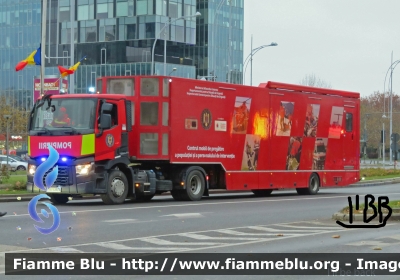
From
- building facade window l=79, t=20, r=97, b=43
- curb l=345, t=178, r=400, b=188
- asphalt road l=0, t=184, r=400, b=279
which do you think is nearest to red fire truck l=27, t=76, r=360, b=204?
asphalt road l=0, t=184, r=400, b=279

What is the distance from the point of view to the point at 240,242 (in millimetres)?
14688

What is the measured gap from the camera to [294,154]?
3123cm

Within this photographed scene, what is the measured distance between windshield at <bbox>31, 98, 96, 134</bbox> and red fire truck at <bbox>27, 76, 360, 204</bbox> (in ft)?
0.09

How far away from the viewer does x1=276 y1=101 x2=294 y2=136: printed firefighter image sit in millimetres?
30641

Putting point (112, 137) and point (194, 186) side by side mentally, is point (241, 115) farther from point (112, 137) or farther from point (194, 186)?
point (112, 137)

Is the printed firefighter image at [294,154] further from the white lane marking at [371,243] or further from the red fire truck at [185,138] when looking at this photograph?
the white lane marking at [371,243]

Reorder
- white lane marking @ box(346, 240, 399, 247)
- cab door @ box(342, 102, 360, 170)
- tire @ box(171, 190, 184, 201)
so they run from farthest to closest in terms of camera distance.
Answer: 1. cab door @ box(342, 102, 360, 170)
2. tire @ box(171, 190, 184, 201)
3. white lane marking @ box(346, 240, 399, 247)

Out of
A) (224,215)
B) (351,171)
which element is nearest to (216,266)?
(224,215)

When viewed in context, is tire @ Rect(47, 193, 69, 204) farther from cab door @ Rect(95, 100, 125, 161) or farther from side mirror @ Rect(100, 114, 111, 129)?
side mirror @ Rect(100, 114, 111, 129)

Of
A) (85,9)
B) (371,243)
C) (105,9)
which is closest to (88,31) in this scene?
(85,9)

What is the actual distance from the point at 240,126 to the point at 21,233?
13847 millimetres

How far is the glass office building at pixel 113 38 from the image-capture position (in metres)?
89.4

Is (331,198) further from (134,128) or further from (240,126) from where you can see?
(134,128)

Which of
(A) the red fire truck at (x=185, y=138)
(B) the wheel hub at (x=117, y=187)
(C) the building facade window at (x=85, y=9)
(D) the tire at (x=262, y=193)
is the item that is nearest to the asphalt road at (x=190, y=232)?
(B) the wheel hub at (x=117, y=187)
